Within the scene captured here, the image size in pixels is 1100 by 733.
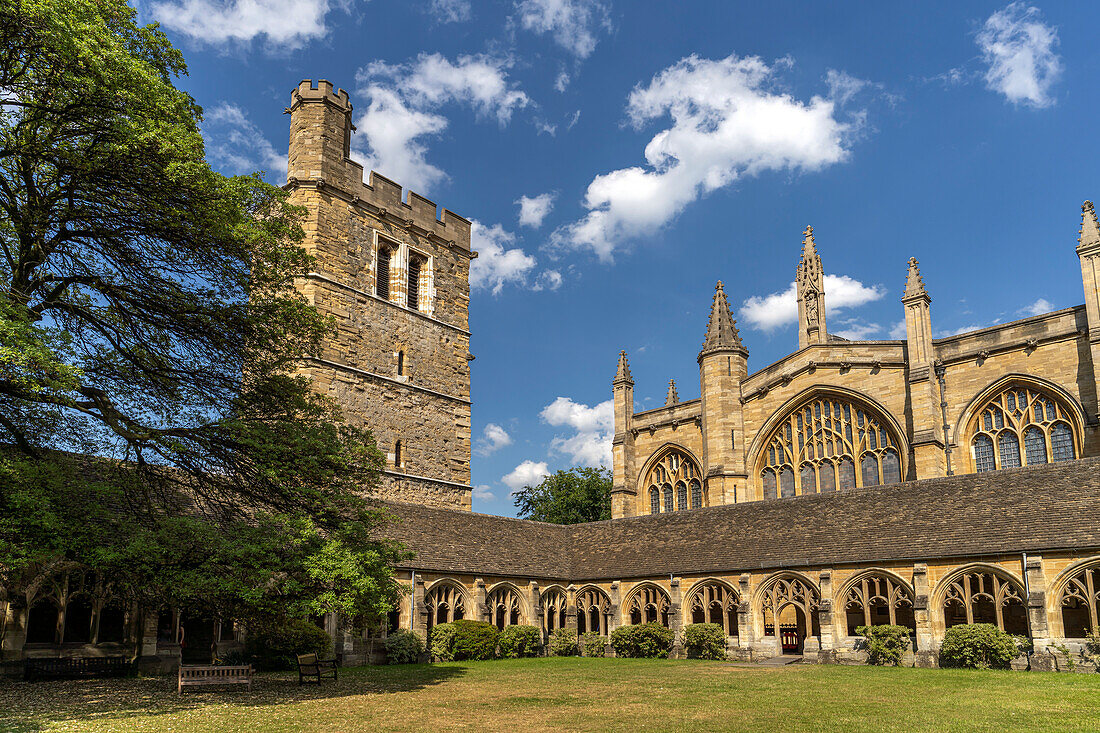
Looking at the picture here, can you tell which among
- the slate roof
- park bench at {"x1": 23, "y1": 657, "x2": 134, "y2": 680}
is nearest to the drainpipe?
the slate roof

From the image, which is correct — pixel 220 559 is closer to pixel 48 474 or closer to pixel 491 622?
pixel 48 474

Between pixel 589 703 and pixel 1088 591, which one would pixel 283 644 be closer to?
pixel 589 703

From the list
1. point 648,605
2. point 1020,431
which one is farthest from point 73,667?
point 1020,431

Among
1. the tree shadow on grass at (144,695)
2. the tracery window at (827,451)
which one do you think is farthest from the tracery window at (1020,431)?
the tree shadow on grass at (144,695)

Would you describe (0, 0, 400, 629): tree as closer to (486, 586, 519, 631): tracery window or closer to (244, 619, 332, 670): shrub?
(244, 619, 332, 670): shrub

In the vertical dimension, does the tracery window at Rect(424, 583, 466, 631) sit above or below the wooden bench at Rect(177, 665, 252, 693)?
above

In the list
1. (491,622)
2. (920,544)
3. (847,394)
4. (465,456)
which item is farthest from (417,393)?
(920,544)

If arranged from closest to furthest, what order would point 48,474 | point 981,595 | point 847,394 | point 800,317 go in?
point 48,474
point 981,595
point 847,394
point 800,317

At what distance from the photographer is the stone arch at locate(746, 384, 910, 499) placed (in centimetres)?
3033

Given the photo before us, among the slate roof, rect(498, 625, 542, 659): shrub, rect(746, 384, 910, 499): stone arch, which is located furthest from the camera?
rect(746, 384, 910, 499): stone arch

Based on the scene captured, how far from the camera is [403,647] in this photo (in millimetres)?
22422

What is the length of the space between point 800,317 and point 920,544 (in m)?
17.4

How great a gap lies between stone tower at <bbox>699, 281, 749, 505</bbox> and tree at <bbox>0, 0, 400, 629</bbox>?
19278 mm

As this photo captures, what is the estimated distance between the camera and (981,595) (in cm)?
2030
